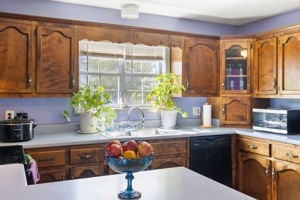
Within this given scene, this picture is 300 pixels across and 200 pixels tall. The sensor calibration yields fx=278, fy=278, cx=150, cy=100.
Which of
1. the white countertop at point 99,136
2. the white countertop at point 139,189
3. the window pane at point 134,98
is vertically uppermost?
the window pane at point 134,98

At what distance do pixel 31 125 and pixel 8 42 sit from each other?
80cm

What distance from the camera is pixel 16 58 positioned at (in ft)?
8.62

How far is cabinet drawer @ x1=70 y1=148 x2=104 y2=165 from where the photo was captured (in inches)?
102

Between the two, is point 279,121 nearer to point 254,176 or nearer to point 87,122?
point 254,176

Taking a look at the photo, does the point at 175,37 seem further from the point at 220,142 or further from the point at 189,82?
the point at 220,142

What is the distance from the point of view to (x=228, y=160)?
3303 mm

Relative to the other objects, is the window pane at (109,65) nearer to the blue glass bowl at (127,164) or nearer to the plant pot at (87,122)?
the plant pot at (87,122)

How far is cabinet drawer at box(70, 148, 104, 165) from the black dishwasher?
3.37ft

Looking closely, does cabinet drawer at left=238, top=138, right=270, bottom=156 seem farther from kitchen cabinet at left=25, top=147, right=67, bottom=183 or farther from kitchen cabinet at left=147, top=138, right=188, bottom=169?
kitchen cabinet at left=25, top=147, right=67, bottom=183

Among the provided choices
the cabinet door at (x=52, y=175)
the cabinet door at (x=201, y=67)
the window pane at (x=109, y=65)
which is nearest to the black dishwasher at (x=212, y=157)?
the cabinet door at (x=201, y=67)

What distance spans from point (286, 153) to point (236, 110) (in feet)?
3.05

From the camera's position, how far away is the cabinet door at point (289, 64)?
2.95 metres

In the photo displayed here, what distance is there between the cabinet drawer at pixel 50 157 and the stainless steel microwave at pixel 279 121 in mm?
2186

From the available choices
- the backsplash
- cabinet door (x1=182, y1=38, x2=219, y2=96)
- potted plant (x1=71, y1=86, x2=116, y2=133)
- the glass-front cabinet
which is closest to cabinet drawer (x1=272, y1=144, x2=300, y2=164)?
the glass-front cabinet
